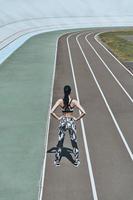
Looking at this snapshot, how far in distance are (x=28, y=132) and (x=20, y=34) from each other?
116ft

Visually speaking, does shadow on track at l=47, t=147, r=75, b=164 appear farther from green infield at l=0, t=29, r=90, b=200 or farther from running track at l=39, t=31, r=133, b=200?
green infield at l=0, t=29, r=90, b=200

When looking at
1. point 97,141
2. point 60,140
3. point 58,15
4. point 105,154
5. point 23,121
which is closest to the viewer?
point 60,140

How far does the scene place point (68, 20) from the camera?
6944cm

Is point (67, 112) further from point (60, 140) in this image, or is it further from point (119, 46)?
point (119, 46)

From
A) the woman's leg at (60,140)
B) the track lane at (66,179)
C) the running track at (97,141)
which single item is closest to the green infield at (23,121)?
the track lane at (66,179)

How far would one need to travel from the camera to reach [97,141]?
16219 mm

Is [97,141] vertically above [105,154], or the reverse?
[97,141]

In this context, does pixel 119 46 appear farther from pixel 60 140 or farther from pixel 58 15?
pixel 60 140

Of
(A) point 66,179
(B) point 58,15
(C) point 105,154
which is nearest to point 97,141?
(C) point 105,154

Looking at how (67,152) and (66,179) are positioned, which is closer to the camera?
(66,179)

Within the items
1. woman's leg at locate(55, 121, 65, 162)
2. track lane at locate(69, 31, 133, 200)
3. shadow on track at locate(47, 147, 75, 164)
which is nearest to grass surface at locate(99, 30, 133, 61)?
track lane at locate(69, 31, 133, 200)

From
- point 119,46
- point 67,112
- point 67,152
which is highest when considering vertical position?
point 119,46

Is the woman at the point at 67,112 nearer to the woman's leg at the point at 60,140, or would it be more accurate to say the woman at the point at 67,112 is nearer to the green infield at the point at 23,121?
the woman's leg at the point at 60,140

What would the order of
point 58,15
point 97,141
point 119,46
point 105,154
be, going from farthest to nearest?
point 58,15 → point 119,46 → point 97,141 → point 105,154
